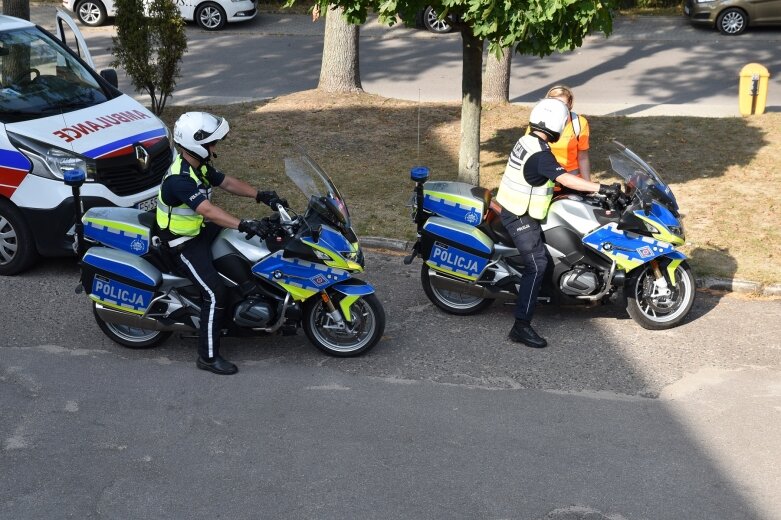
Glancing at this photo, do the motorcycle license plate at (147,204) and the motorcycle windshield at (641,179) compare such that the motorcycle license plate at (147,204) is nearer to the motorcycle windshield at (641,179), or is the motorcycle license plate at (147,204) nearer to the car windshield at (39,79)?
the car windshield at (39,79)

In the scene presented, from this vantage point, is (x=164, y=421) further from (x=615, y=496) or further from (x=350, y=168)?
(x=350, y=168)

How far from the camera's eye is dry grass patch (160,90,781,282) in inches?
376

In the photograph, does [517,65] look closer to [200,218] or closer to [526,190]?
[526,190]

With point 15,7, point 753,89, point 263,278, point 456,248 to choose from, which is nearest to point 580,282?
point 456,248

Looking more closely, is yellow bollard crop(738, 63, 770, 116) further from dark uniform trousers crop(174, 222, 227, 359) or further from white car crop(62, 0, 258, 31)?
white car crop(62, 0, 258, 31)

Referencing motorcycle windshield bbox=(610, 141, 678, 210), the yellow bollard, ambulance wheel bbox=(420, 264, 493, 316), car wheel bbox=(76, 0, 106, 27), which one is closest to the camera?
motorcycle windshield bbox=(610, 141, 678, 210)

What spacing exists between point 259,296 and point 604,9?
169 inches

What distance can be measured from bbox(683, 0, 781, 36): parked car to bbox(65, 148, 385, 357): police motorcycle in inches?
638

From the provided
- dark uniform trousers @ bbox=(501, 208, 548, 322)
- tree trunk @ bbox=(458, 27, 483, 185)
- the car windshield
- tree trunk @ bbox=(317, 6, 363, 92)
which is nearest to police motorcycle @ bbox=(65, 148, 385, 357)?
dark uniform trousers @ bbox=(501, 208, 548, 322)

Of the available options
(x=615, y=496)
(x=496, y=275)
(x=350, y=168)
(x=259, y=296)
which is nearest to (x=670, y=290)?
(x=496, y=275)

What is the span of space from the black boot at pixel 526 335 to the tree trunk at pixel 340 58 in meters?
8.18

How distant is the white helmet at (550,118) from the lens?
23.1 ft

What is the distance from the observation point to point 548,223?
743cm

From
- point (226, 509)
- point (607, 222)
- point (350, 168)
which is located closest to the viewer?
point (226, 509)
